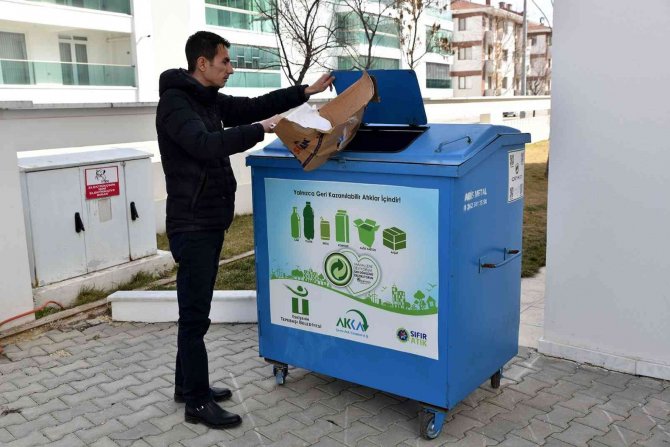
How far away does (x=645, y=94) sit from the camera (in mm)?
3623

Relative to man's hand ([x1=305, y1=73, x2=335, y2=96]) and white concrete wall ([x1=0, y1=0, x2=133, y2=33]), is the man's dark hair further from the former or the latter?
white concrete wall ([x1=0, y1=0, x2=133, y2=33])

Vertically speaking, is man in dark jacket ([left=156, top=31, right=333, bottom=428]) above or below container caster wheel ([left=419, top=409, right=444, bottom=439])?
above

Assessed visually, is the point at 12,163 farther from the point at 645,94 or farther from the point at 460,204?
the point at 645,94

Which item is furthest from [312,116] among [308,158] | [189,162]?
[189,162]

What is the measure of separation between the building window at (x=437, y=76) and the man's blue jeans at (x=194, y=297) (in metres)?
51.0

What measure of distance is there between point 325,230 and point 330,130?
57cm

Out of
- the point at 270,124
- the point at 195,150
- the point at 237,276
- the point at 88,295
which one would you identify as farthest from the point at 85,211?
the point at 270,124

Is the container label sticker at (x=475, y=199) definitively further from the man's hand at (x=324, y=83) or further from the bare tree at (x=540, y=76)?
the bare tree at (x=540, y=76)

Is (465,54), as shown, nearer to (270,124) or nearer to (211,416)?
(270,124)

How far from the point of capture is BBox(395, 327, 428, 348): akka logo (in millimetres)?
3127

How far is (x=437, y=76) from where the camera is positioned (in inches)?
2226

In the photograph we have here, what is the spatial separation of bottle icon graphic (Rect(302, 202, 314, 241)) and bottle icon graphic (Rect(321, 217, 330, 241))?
7 cm

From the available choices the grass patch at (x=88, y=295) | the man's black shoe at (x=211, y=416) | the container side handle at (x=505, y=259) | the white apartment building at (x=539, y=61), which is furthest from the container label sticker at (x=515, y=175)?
the white apartment building at (x=539, y=61)

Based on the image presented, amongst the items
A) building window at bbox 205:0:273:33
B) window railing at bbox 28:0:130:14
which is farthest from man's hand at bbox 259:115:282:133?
building window at bbox 205:0:273:33
